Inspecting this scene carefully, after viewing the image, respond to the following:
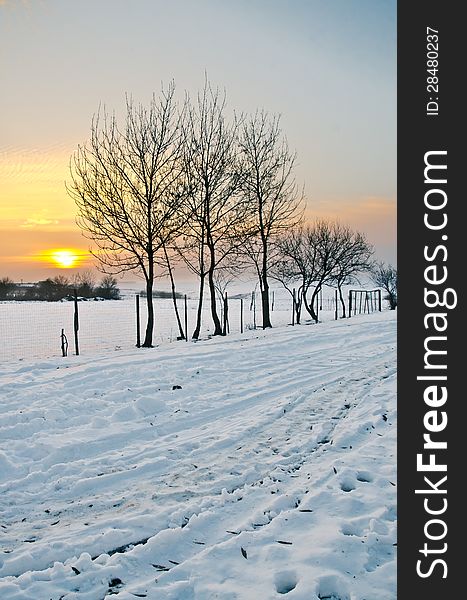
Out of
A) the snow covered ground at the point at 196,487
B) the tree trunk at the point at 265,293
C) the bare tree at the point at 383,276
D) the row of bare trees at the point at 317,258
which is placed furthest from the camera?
the bare tree at the point at 383,276

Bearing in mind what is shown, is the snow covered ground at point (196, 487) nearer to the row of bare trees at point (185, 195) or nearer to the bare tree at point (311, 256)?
the row of bare trees at point (185, 195)

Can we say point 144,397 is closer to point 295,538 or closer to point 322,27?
point 295,538

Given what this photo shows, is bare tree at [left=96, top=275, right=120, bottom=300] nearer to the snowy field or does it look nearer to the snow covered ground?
the snowy field

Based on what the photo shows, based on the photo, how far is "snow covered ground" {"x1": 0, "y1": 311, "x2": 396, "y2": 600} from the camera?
9.18 feet

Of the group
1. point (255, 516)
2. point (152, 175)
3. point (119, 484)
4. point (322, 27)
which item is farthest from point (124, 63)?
point (255, 516)

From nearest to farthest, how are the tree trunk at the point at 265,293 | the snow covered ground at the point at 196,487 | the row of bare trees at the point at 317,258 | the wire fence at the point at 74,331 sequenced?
the snow covered ground at the point at 196,487 → the wire fence at the point at 74,331 → the tree trunk at the point at 265,293 → the row of bare trees at the point at 317,258

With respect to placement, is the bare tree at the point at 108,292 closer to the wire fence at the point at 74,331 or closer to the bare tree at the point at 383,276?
the wire fence at the point at 74,331

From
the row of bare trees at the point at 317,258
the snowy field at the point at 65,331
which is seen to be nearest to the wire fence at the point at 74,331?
the snowy field at the point at 65,331

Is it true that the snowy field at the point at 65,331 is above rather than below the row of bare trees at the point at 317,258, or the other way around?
below

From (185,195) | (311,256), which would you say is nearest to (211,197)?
(185,195)

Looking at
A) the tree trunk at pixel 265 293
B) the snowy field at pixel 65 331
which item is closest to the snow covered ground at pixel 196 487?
the snowy field at pixel 65 331

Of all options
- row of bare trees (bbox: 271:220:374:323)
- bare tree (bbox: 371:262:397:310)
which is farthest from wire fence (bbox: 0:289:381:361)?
bare tree (bbox: 371:262:397:310)

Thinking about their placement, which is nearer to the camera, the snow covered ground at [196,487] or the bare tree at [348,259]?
the snow covered ground at [196,487]

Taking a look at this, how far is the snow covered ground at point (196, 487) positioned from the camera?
2.80m
